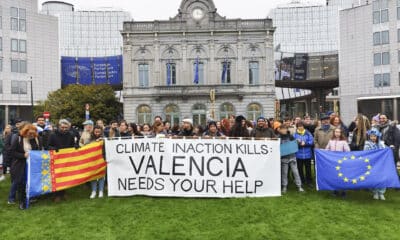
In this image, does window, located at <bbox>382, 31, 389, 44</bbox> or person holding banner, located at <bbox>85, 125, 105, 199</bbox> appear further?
window, located at <bbox>382, 31, 389, 44</bbox>

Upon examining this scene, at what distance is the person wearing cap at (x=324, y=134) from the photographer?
9086 mm

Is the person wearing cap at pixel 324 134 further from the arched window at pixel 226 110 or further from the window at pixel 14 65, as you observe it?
the window at pixel 14 65

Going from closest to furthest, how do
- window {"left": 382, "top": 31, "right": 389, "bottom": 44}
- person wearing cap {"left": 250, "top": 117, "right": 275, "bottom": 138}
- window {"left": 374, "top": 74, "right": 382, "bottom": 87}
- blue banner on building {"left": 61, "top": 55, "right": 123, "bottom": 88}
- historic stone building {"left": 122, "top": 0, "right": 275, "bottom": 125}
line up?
person wearing cap {"left": 250, "top": 117, "right": 275, "bottom": 138} → historic stone building {"left": 122, "top": 0, "right": 275, "bottom": 125} → window {"left": 382, "top": 31, "right": 389, "bottom": 44} → window {"left": 374, "top": 74, "right": 382, "bottom": 87} → blue banner on building {"left": 61, "top": 55, "right": 123, "bottom": 88}

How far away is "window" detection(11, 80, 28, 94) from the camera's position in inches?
1811

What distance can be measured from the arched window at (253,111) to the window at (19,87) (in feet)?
100

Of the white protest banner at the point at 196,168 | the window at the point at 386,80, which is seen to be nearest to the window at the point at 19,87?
the white protest banner at the point at 196,168

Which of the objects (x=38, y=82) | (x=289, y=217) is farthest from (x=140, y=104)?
(x=289, y=217)

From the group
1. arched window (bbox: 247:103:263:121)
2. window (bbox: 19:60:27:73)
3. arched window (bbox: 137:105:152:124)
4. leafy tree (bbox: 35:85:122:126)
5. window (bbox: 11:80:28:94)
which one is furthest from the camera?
window (bbox: 19:60:27:73)

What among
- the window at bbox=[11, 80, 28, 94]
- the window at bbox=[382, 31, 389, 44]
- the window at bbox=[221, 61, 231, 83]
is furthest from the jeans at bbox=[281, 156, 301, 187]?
the window at bbox=[11, 80, 28, 94]

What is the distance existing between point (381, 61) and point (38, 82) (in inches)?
1845

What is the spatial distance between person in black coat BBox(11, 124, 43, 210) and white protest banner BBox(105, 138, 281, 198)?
1.90m

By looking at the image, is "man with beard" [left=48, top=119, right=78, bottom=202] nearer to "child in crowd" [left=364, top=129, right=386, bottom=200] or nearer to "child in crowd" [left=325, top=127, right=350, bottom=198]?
"child in crowd" [left=325, top=127, right=350, bottom=198]

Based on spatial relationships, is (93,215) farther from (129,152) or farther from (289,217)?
(289,217)

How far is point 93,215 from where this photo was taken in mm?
7156
